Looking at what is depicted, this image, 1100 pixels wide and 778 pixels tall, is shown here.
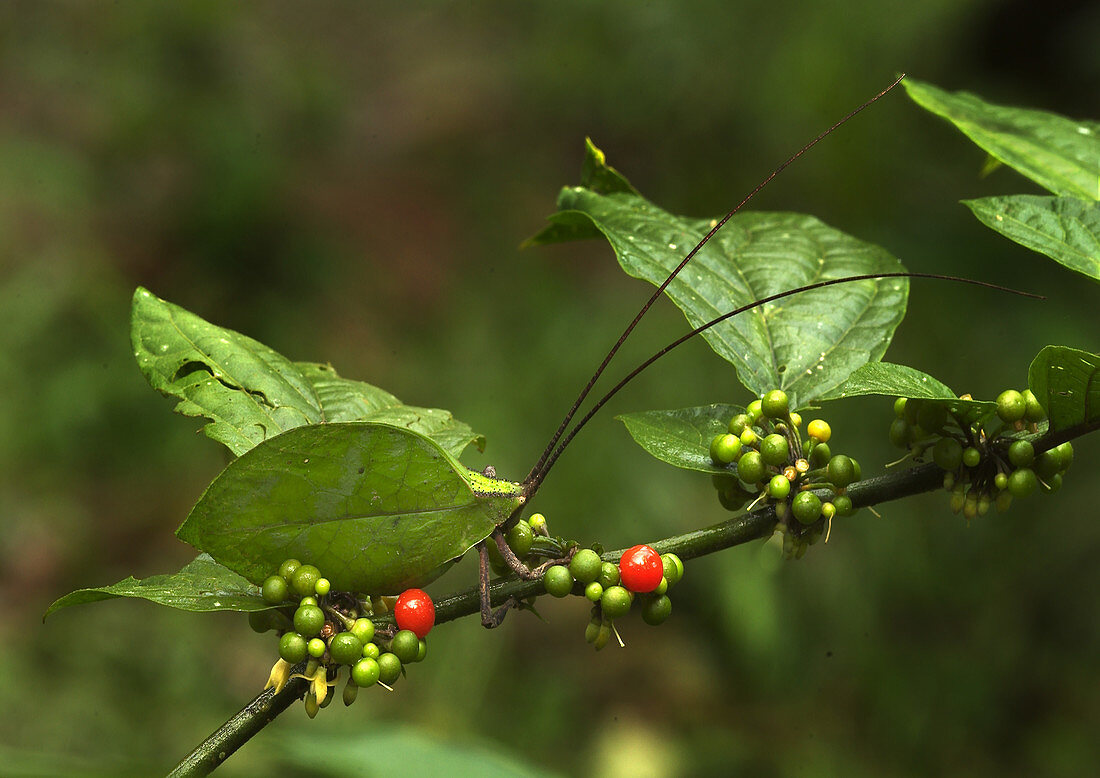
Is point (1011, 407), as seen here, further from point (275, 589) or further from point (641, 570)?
point (275, 589)

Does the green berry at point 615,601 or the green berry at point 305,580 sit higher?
the green berry at point 305,580

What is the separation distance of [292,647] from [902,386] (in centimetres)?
58

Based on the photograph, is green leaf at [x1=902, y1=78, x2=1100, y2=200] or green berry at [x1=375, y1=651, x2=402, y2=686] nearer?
green berry at [x1=375, y1=651, x2=402, y2=686]

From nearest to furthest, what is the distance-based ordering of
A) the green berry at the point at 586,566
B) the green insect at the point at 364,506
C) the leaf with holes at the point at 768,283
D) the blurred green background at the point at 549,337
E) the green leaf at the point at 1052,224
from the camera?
the green insect at the point at 364,506 → the green berry at the point at 586,566 → the green leaf at the point at 1052,224 → the leaf with holes at the point at 768,283 → the blurred green background at the point at 549,337

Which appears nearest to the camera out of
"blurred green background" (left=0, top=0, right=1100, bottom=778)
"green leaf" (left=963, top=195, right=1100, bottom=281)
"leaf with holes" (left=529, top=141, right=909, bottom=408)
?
"green leaf" (left=963, top=195, right=1100, bottom=281)

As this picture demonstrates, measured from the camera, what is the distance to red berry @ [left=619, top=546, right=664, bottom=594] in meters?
0.85

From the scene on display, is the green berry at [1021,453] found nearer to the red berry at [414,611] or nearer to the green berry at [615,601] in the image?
the green berry at [615,601]

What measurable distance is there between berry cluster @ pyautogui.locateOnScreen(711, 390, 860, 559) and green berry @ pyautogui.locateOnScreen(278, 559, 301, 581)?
415 millimetres

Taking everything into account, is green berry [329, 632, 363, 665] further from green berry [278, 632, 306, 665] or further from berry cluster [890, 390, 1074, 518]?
berry cluster [890, 390, 1074, 518]

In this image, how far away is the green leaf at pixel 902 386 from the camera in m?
0.83

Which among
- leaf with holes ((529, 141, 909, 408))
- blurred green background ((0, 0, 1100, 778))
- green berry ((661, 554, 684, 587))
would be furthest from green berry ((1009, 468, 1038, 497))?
blurred green background ((0, 0, 1100, 778))

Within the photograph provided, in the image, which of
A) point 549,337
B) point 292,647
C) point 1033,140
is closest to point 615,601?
point 292,647

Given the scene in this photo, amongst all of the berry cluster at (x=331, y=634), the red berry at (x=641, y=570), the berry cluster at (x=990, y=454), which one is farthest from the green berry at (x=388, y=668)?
the berry cluster at (x=990, y=454)

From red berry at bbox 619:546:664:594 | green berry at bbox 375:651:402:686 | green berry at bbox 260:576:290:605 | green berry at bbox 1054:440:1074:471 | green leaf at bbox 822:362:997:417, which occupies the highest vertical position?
green leaf at bbox 822:362:997:417
